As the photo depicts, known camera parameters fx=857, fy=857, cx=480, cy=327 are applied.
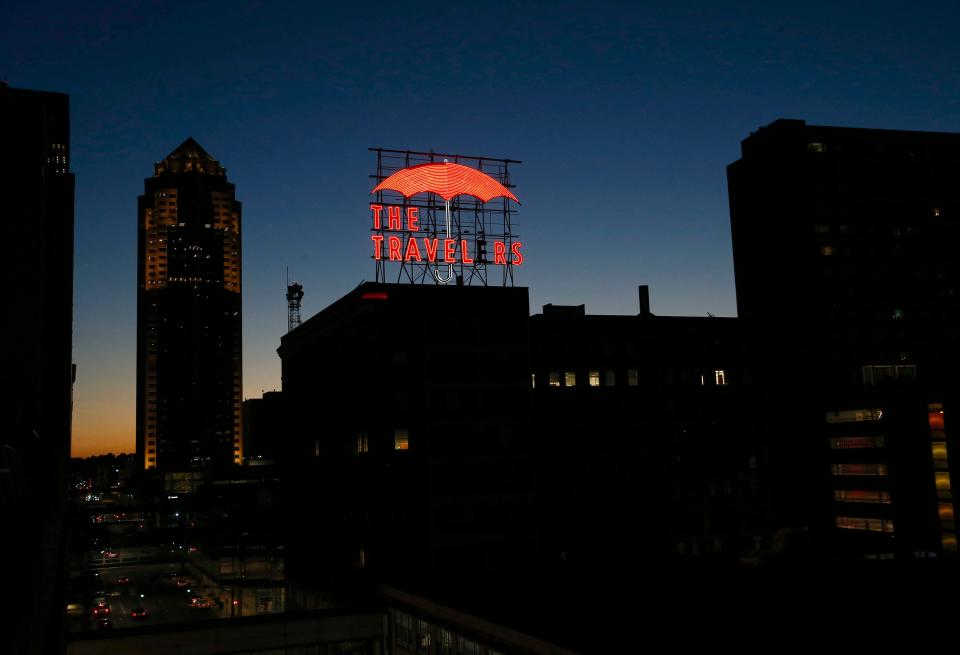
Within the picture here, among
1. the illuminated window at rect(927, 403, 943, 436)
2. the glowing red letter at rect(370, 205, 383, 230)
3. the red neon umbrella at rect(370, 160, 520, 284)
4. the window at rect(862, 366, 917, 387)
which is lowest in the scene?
the illuminated window at rect(927, 403, 943, 436)

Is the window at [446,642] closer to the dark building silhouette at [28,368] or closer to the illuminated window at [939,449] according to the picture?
the dark building silhouette at [28,368]

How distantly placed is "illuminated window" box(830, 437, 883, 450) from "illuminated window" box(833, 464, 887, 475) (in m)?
2.48

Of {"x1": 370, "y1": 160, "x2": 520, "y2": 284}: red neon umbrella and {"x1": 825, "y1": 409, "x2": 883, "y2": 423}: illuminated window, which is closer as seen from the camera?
{"x1": 370, "y1": 160, "x2": 520, "y2": 284}: red neon umbrella

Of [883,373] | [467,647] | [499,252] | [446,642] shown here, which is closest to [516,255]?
[499,252]

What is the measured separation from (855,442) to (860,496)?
23.6 ft

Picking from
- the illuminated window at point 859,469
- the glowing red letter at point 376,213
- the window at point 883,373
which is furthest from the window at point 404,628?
the window at point 883,373

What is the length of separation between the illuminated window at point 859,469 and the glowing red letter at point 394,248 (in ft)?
233

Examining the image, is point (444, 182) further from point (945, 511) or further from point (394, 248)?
point (945, 511)

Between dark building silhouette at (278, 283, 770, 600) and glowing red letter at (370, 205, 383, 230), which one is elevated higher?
glowing red letter at (370, 205, 383, 230)

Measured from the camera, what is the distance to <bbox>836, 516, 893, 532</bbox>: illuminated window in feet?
350

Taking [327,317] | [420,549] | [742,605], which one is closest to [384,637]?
[420,549]

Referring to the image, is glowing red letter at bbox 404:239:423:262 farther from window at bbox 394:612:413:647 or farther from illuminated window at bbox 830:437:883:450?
illuminated window at bbox 830:437:883:450

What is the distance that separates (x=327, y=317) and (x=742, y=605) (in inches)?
2255

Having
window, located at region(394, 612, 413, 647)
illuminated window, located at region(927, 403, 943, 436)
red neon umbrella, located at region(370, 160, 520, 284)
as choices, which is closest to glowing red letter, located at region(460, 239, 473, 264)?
red neon umbrella, located at region(370, 160, 520, 284)
